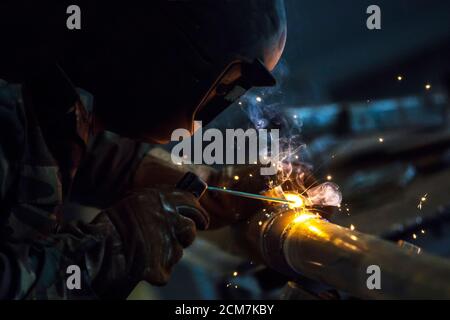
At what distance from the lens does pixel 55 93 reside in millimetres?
1305

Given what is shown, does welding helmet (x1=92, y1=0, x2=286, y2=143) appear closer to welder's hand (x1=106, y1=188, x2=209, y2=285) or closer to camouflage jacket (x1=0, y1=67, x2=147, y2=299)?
camouflage jacket (x1=0, y1=67, x2=147, y2=299)

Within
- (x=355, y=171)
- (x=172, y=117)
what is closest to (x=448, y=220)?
(x=355, y=171)

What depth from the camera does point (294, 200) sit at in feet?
4.58

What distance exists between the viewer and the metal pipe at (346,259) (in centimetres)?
81

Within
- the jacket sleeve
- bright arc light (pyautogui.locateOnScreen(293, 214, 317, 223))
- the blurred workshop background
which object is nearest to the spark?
the blurred workshop background

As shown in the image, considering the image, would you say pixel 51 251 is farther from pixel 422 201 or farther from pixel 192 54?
pixel 422 201

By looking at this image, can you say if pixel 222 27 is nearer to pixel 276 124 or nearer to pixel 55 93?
pixel 276 124

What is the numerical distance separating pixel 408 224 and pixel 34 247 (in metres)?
1.68

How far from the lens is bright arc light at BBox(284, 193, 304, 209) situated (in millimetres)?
1358

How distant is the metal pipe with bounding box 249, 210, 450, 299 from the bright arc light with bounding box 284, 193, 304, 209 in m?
0.05

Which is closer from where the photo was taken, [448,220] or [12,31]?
[12,31]

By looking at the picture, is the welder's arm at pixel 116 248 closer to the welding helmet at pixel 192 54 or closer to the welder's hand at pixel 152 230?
the welder's hand at pixel 152 230
